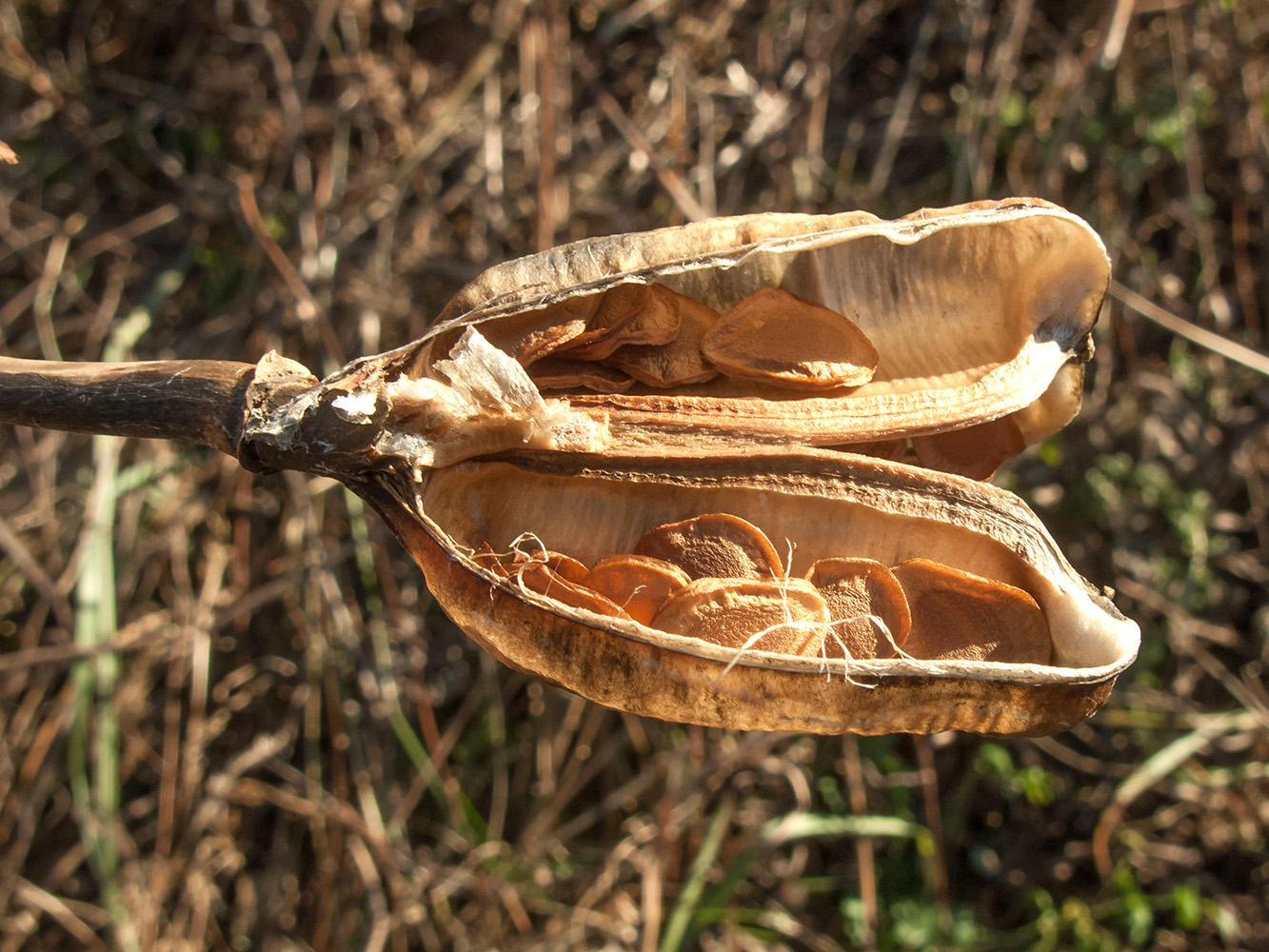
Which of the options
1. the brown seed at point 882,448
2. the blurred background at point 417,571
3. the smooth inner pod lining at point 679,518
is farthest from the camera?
the blurred background at point 417,571

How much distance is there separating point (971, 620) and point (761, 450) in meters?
0.43

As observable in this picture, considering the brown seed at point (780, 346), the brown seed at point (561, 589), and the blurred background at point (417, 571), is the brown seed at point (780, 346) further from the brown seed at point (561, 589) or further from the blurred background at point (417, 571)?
the blurred background at point (417, 571)

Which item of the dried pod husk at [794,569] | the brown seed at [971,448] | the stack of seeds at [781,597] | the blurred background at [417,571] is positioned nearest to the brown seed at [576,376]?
the dried pod husk at [794,569]

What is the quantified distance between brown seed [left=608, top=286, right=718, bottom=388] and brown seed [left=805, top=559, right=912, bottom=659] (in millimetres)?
405

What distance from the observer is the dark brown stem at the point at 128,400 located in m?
1.38

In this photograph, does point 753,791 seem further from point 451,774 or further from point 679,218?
point 679,218

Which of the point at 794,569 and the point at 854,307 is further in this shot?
the point at 854,307

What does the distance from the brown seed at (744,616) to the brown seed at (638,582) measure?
2cm

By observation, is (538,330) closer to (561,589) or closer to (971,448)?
(561,589)

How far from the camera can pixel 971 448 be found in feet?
5.71

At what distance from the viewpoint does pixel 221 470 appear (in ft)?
10.6

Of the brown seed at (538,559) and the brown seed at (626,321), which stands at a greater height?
the brown seed at (626,321)

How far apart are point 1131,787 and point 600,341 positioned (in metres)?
2.60

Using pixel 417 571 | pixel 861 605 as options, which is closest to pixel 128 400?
pixel 861 605
